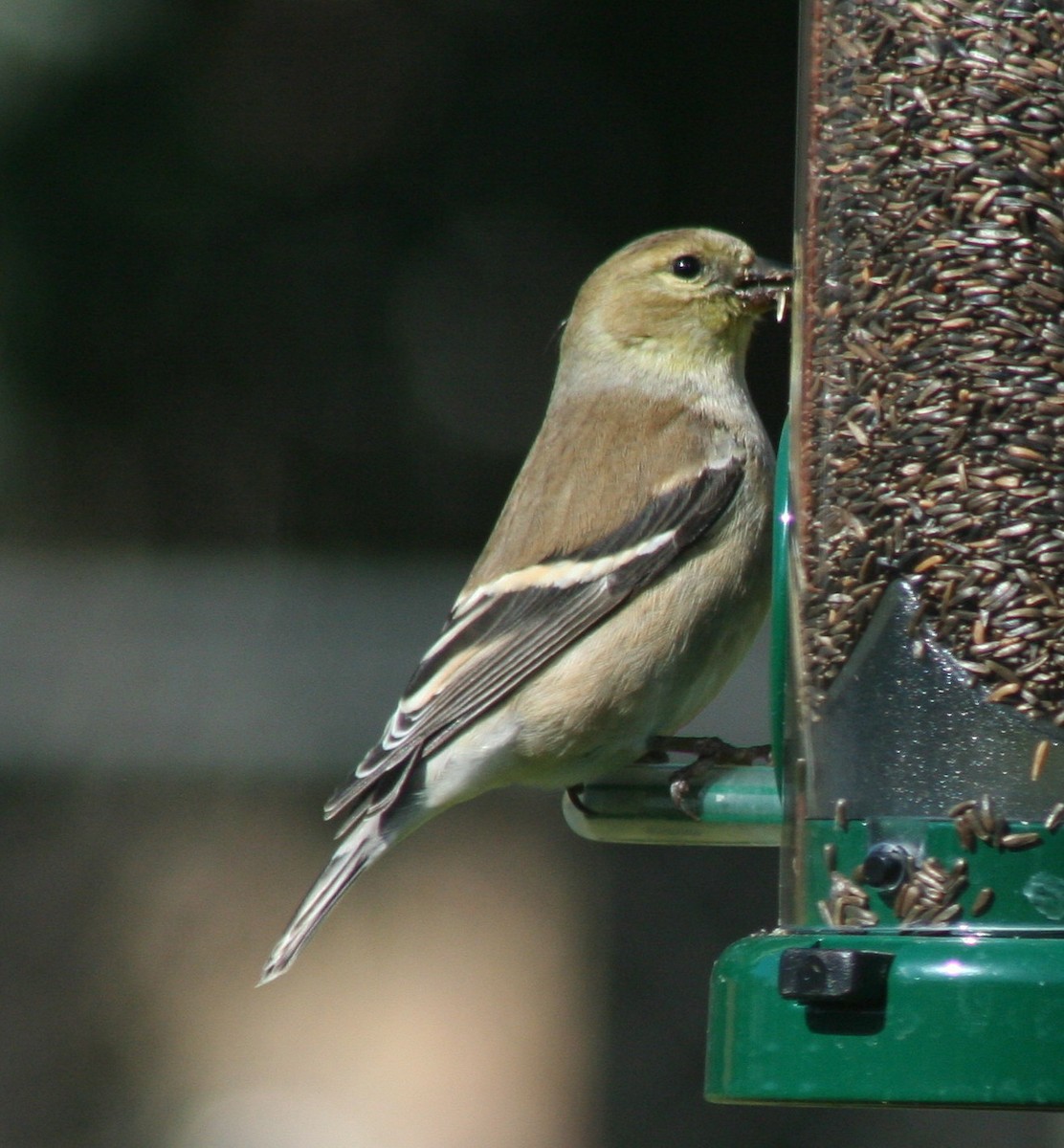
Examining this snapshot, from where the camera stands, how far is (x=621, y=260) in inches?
163

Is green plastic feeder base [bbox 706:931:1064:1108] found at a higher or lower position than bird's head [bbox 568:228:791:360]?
lower

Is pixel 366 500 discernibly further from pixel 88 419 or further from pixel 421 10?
pixel 421 10

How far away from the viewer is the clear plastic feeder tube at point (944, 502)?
2492 millimetres

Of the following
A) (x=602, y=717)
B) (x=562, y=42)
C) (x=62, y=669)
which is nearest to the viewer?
(x=602, y=717)

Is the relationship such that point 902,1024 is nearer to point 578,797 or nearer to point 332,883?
point 578,797

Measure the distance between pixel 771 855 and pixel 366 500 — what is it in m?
1.72

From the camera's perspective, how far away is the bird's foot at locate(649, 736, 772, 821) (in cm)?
306

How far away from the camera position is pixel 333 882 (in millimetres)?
3426

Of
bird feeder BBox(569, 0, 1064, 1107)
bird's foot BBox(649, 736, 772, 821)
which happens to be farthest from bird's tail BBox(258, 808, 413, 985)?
bird feeder BBox(569, 0, 1064, 1107)

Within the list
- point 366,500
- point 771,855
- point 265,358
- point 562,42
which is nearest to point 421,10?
point 562,42

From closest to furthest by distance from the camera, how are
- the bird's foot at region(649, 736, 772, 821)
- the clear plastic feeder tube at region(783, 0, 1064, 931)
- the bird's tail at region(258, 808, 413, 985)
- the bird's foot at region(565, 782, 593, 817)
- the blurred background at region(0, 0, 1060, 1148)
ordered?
1. the clear plastic feeder tube at region(783, 0, 1064, 931)
2. the bird's foot at region(649, 736, 772, 821)
3. the bird's foot at region(565, 782, 593, 817)
4. the bird's tail at region(258, 808, 413, 985)
5. the blurred background at region(0, 0, 1060, 1148)

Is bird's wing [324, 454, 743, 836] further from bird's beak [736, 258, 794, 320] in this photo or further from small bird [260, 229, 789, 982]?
bird's beak [736, 258, 794, 320]

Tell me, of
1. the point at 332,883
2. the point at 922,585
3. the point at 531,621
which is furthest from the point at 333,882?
the point at 922,585

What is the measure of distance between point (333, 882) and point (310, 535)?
2.76 m
